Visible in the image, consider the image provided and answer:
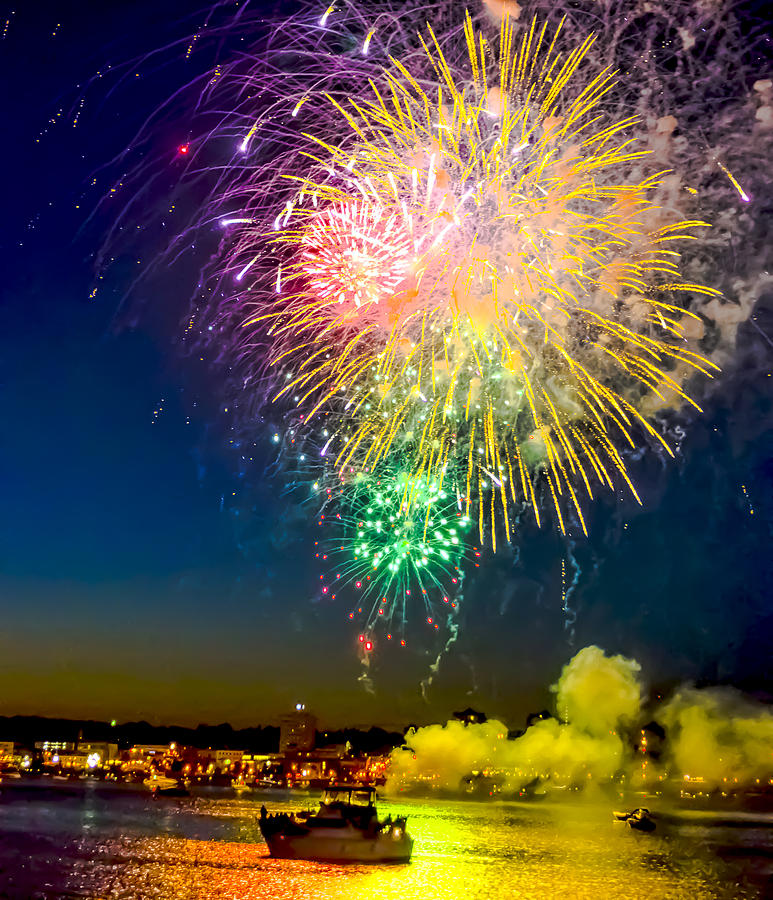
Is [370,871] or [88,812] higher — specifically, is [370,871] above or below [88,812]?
above

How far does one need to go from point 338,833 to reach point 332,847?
3.50 ft

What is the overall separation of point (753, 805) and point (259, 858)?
136 meters

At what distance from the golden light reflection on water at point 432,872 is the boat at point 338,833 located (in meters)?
0.75

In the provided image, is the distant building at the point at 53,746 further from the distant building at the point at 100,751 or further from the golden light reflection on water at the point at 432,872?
the golden light reflection on water at the point at 432,872

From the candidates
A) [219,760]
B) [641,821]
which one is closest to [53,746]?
[219,760]

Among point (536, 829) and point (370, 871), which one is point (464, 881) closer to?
point (370, 871)

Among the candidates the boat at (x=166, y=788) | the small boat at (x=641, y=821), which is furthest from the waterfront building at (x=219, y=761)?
the small boat at (x=641, y=821)

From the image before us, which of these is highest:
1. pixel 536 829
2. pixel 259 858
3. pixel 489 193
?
pixel 489 193

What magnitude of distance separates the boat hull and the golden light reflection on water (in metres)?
0.61

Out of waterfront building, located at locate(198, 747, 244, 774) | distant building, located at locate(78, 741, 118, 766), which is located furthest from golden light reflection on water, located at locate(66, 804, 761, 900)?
waterfront building, located at locate(198, 747, 244, 774)

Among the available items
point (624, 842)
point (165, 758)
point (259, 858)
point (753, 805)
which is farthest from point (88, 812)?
point (753, 805)

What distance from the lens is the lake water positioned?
37875 millimetres

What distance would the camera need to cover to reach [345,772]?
165m

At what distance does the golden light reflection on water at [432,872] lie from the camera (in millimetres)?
37750
